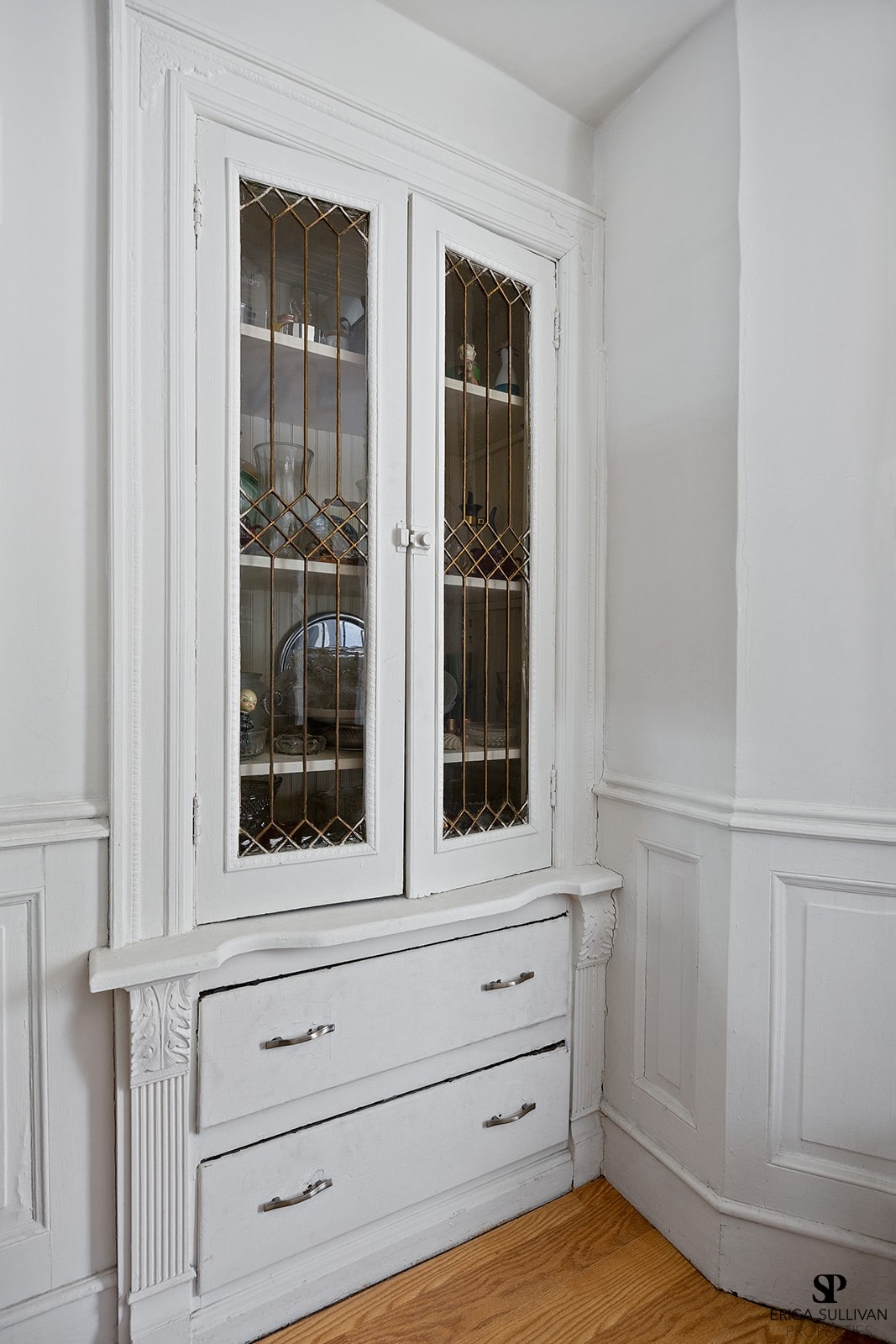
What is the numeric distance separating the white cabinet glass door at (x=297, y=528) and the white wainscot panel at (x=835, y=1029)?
2.56 feet

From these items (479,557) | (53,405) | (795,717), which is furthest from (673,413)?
(53,405)

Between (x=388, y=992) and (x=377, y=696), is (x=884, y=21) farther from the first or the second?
(x=388, y=992)

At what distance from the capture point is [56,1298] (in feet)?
3.80

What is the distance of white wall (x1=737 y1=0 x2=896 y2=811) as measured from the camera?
1.31 m

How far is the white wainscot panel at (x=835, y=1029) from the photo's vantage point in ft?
4.31

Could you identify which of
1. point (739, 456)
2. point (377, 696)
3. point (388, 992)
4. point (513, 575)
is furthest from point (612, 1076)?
point (739, 456)

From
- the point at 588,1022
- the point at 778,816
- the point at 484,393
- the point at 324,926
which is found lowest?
the point at 588,1022

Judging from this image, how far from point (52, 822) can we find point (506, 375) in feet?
4.24

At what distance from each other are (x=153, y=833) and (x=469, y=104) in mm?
1635

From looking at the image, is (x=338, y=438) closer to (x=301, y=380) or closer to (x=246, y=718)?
(x=301, y=380)

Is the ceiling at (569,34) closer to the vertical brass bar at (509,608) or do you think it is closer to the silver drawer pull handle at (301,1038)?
the vertical brass bar at (509,608)

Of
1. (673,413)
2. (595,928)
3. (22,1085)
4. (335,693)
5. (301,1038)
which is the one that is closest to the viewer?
(22,1085)

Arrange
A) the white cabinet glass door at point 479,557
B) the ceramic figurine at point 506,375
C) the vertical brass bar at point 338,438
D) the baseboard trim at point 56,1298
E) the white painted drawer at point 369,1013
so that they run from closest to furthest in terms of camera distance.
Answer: the baseboard trim at point 56,1298 → the white painted drawer at point 369,1013 → the vertical brass bar at point 338,438 → the white cabinet glass door at point 479,557 → the ceramic figurine at point 506,375

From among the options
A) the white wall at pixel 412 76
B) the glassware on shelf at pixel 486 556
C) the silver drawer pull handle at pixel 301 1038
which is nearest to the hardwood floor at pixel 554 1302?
the silver drawer pull handle at pixel 301 1038
